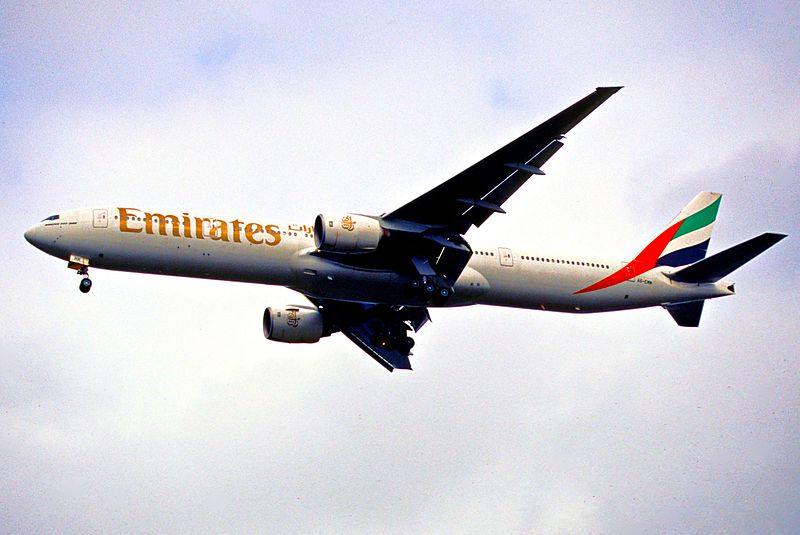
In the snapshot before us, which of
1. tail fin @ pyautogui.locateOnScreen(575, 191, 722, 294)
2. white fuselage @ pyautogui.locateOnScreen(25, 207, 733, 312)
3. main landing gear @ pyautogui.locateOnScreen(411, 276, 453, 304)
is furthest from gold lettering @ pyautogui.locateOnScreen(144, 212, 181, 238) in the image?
tail fin @ pyautogui.locateOnScreen(575, 191, 722, 294)

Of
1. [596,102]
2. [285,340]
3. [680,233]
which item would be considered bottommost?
[285,340]

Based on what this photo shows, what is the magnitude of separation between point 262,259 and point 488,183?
9312mm

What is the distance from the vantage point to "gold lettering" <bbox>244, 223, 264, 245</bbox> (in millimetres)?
48750

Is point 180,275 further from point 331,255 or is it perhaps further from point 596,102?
point 596,102

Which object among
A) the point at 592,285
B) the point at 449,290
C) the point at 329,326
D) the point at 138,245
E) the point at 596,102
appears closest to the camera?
the point at 596,102

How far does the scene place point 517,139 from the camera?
45.8 m

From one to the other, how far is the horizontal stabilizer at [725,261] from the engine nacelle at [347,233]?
1466 centimetres

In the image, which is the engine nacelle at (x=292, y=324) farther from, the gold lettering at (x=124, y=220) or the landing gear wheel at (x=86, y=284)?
the landing gear wheel at (x=86, y=284)

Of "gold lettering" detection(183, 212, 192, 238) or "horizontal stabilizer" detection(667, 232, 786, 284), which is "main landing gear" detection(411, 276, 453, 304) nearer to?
"gold lettering" detection(183, 212, 192, 238)

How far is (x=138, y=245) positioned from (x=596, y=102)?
18148 millimetres

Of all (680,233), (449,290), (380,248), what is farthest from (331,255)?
(680,233)

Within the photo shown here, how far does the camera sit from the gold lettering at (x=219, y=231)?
48.4 m

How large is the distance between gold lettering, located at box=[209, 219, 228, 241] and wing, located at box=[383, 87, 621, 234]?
6.30 metres

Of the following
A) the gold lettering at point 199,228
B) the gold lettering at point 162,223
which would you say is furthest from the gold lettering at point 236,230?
the gold lettering at point 162,223
